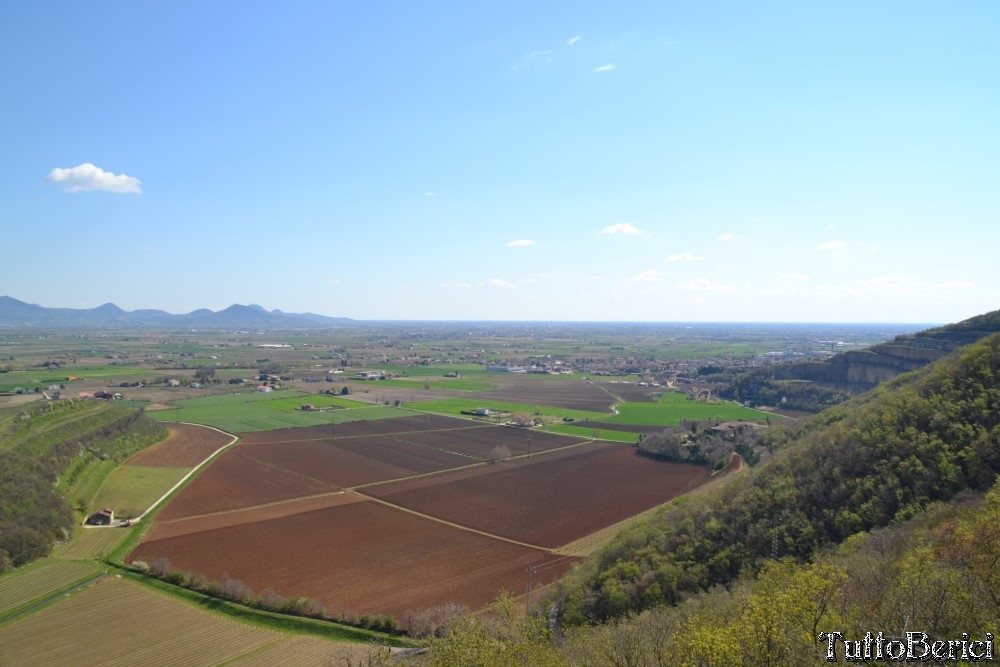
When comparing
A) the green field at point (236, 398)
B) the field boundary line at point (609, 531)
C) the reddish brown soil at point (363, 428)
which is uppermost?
the green field at point (236, 398)

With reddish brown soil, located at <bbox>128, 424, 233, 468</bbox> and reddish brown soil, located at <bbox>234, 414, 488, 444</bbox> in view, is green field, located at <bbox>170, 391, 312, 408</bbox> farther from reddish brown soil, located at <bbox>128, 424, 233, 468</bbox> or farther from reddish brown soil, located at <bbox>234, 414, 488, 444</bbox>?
reddish brown soil, located at <bbox>234, 414, 488, 444</bbox>

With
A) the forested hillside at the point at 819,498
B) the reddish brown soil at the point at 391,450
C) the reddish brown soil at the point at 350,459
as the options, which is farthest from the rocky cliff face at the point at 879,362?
the reddish brown soil at the point at 350,459

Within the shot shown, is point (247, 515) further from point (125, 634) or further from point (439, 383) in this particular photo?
point (439, 383)

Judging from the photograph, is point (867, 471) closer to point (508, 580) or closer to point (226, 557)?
point (508, 580)

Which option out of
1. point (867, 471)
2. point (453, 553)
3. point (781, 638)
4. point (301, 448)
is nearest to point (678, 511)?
point (867, 471)

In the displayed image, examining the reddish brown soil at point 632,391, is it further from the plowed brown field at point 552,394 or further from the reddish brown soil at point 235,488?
the reddish brown soil at point 235,488

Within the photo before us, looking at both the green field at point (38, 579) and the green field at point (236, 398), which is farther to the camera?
the green field at point (236, 398)

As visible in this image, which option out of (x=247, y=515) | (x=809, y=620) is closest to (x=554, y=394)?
(x=247, y=515)

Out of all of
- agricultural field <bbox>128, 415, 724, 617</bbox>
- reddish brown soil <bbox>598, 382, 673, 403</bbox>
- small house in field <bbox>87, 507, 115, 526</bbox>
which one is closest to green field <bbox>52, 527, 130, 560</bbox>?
small house in field <bbox>87, 507, 115, 526</bbox>
